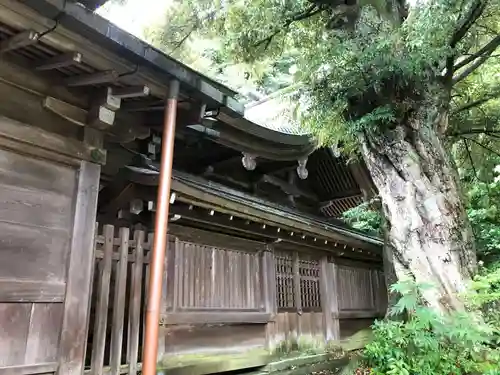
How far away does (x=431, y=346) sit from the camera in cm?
547

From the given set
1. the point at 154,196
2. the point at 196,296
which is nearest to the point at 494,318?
the point at 196,296

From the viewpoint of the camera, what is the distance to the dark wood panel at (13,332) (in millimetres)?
3406

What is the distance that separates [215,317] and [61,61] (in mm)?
4416

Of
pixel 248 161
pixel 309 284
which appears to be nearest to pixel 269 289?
pixel 309 284

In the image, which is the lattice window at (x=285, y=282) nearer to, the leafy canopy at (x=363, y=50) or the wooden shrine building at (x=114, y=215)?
the wooden shrine building at (x=114, y=215)

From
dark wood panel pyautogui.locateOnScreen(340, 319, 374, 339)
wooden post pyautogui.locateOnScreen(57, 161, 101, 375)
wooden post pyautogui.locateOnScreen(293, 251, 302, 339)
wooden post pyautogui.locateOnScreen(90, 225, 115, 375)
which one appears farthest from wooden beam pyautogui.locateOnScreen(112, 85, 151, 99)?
dark wood panel pyautogui.locateOnScreen(340, 319, 374, 339)

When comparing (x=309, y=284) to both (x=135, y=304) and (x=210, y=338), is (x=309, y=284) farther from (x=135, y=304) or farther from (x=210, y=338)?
(x=135, y=304)

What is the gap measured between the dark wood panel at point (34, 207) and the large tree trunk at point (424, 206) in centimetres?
522

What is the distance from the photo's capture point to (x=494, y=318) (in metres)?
6.32

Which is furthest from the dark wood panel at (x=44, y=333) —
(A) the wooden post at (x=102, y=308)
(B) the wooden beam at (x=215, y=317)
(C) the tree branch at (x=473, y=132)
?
(C) the tree branch at (x=473, y=132)

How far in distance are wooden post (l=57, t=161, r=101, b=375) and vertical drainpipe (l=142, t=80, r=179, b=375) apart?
974 millimetres

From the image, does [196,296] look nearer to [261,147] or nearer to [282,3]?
[261,147]

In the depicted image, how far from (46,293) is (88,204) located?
0.94 meters

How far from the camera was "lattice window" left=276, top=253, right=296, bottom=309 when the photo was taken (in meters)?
8.12
